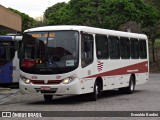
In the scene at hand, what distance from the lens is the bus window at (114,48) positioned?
2148 cm

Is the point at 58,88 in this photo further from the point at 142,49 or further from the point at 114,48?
the point at 142,49

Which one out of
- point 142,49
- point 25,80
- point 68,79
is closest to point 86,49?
point 68,79

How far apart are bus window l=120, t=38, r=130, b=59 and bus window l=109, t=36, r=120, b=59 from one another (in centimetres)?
53

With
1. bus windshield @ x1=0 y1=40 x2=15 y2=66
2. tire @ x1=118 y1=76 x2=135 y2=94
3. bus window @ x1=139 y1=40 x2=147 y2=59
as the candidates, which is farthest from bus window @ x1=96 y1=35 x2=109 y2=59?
bus windshield @ x1=0 y1=40 x2=15 y2=66

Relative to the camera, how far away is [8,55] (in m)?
27.5

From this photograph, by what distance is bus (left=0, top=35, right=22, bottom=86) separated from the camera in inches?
1077

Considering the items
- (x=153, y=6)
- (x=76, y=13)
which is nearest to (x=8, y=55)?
(x=76, y=13)

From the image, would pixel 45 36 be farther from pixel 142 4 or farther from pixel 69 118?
pixel 142 4

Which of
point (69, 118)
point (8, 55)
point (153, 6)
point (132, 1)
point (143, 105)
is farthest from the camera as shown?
point (153, 6)

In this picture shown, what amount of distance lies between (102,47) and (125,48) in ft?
10.5

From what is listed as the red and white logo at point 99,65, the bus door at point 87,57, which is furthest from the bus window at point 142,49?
the bus door at point 87,57

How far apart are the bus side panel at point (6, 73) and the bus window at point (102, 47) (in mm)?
8371

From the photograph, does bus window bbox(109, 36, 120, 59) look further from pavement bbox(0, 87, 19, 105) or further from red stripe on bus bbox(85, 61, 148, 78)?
pavement bbox(0, 87, 19, 105)

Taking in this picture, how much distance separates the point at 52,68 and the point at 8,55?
10.2 m
